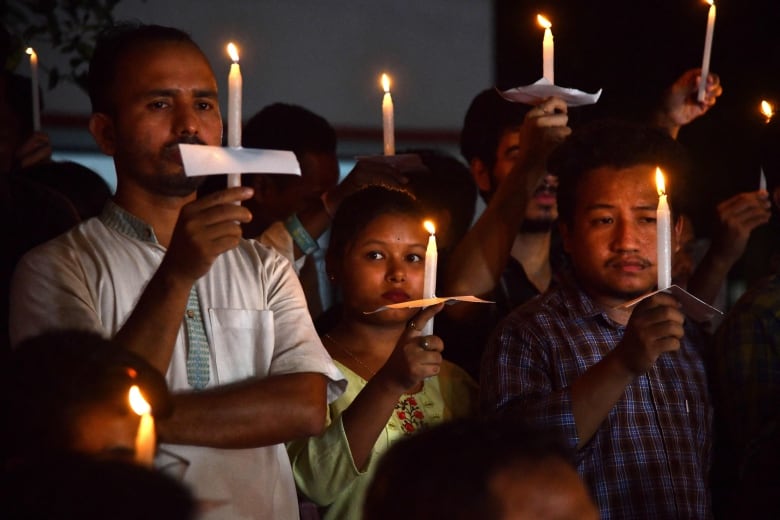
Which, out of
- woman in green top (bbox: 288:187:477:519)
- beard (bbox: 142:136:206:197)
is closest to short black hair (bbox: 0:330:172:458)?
beard (bbox: 142:136:206:197)

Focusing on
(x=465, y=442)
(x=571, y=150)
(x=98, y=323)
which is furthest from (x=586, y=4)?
(x=465, y=442)

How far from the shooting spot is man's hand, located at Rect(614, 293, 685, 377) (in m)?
2.49

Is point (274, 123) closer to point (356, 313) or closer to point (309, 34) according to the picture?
point (356, 313)

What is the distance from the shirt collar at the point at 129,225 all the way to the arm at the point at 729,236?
194cm

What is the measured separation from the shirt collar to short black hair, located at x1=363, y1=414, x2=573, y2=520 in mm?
1035

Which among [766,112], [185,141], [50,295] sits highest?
[766,112]

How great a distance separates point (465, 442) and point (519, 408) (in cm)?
95

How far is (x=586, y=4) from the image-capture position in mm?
6191

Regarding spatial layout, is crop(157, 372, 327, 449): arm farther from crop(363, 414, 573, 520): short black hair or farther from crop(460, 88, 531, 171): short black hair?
crop(460, 88, 531, 171): short black hair

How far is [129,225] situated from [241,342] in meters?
0.37

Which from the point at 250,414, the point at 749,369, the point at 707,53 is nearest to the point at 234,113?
the point at 250,414

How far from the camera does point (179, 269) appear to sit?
7.56ft

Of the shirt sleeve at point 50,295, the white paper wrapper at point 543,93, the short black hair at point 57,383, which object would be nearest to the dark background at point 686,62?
the white paper wrapper at point 543,93

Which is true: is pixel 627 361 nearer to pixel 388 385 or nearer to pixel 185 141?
pixel 388 385
